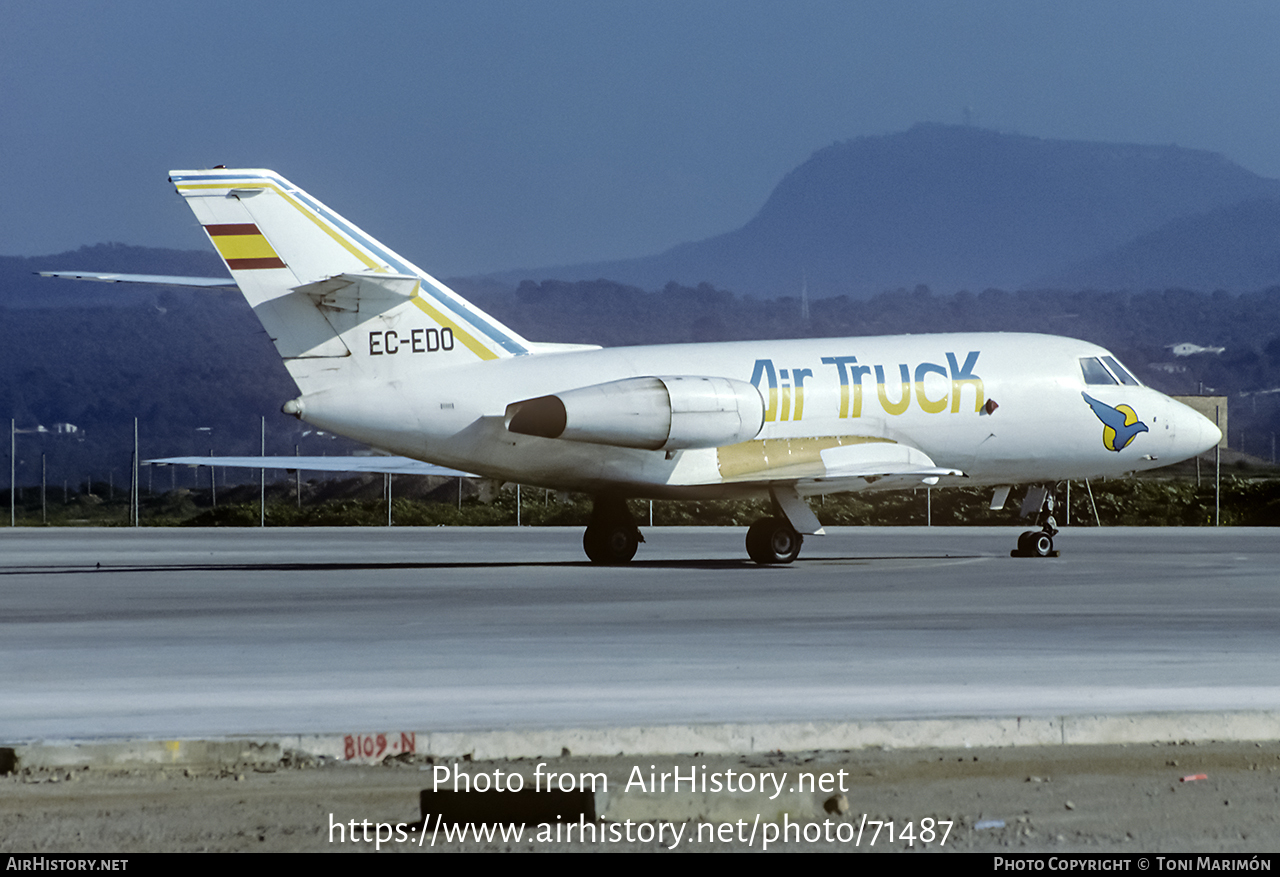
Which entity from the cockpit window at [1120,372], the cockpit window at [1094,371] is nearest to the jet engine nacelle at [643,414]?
the cockpit window at [1094,371]

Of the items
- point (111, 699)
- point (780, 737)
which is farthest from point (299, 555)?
point (780, 737)

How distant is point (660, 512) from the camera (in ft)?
203

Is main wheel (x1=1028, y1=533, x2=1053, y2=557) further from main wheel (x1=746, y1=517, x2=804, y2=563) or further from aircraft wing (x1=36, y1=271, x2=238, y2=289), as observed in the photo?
aircraft wing (x1=36, y1=271, x2=238, y2=289)

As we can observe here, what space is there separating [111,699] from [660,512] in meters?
50.0

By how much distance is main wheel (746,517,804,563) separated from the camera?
2961 centimetres

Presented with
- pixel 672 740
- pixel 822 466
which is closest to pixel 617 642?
pixel 672 740

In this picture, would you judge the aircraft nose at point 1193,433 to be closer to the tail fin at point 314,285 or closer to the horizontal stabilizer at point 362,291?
the tail fin at point 314,285

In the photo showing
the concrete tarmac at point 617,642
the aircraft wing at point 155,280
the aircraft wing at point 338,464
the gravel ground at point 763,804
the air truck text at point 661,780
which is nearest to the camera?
the gravel ground at point 763,804

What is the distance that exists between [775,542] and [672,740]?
65.9ft

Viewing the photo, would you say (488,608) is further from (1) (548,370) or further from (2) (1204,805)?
(2) (1204,805)

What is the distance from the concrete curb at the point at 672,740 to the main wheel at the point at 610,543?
2059cm

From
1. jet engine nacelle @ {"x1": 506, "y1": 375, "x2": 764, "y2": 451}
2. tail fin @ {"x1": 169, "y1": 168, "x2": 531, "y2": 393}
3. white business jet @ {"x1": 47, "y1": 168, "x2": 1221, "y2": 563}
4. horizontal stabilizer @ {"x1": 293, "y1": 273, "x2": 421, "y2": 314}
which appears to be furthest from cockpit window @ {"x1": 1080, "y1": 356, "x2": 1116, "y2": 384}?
horizontal stabilizer @ {"x1": 293, "y1": 273, "x2": 421, "y2": 314}

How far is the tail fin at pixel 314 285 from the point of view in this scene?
27172mm

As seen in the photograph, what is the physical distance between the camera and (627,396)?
2775 centimetres
